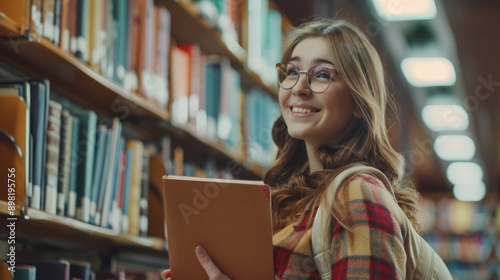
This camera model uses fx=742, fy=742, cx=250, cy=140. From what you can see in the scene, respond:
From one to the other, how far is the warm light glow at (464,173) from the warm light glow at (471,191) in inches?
3.1

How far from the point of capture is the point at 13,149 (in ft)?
5.41

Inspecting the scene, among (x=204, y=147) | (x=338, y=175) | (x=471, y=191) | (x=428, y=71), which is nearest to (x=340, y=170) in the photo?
(x=338, y=175)

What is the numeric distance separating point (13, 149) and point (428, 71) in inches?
176

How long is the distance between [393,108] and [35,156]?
838 millimetres

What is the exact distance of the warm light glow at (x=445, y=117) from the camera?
673 cm

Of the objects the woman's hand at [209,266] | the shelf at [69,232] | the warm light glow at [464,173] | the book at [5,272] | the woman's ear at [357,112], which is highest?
the warm light glow at [464,173]

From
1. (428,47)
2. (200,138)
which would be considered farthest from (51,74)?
(428,47)

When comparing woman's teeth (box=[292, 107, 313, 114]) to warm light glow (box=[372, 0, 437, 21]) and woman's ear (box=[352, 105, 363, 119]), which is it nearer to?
woman's ear (box=[352, 105, 363, 119])

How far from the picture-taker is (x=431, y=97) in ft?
21.0

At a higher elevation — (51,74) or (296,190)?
(51,74)

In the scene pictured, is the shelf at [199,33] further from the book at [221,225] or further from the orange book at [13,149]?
the book at [221,225]

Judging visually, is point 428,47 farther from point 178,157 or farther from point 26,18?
point 26,18

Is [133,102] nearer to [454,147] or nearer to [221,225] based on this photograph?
[221,225]

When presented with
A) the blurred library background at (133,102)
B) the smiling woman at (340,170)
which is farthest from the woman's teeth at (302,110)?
the blurred library background at (133,102)
